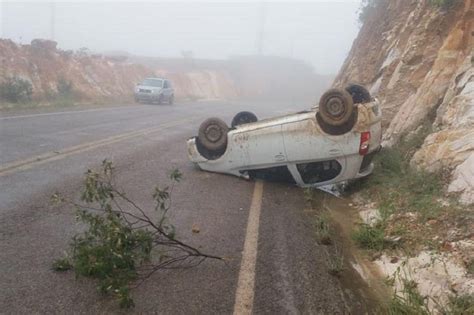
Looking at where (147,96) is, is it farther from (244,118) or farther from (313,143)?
(313,143)

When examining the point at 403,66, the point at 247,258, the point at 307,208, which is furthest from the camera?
the point at 403,66

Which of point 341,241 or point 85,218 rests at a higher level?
point 85,218

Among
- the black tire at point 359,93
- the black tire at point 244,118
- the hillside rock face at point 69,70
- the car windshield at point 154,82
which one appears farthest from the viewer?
the car windshield at point 154,82

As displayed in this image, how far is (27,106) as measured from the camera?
66.5ft

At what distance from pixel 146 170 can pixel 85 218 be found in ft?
13.8

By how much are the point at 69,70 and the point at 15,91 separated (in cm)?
1069

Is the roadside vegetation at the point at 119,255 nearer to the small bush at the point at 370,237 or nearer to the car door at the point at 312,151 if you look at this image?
the small bush at the point at 370,237

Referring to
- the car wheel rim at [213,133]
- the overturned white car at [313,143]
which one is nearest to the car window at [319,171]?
the overturned white car at [313,143]

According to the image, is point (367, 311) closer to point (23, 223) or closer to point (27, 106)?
point (23, 223)

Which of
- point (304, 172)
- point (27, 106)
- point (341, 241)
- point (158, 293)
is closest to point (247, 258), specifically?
point (158, 293)

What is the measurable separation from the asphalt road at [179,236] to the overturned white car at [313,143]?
13.8 inches

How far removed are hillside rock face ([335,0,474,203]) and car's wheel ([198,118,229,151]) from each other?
3.22 m

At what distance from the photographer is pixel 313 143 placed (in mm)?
7535

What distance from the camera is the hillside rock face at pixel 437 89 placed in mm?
6870
